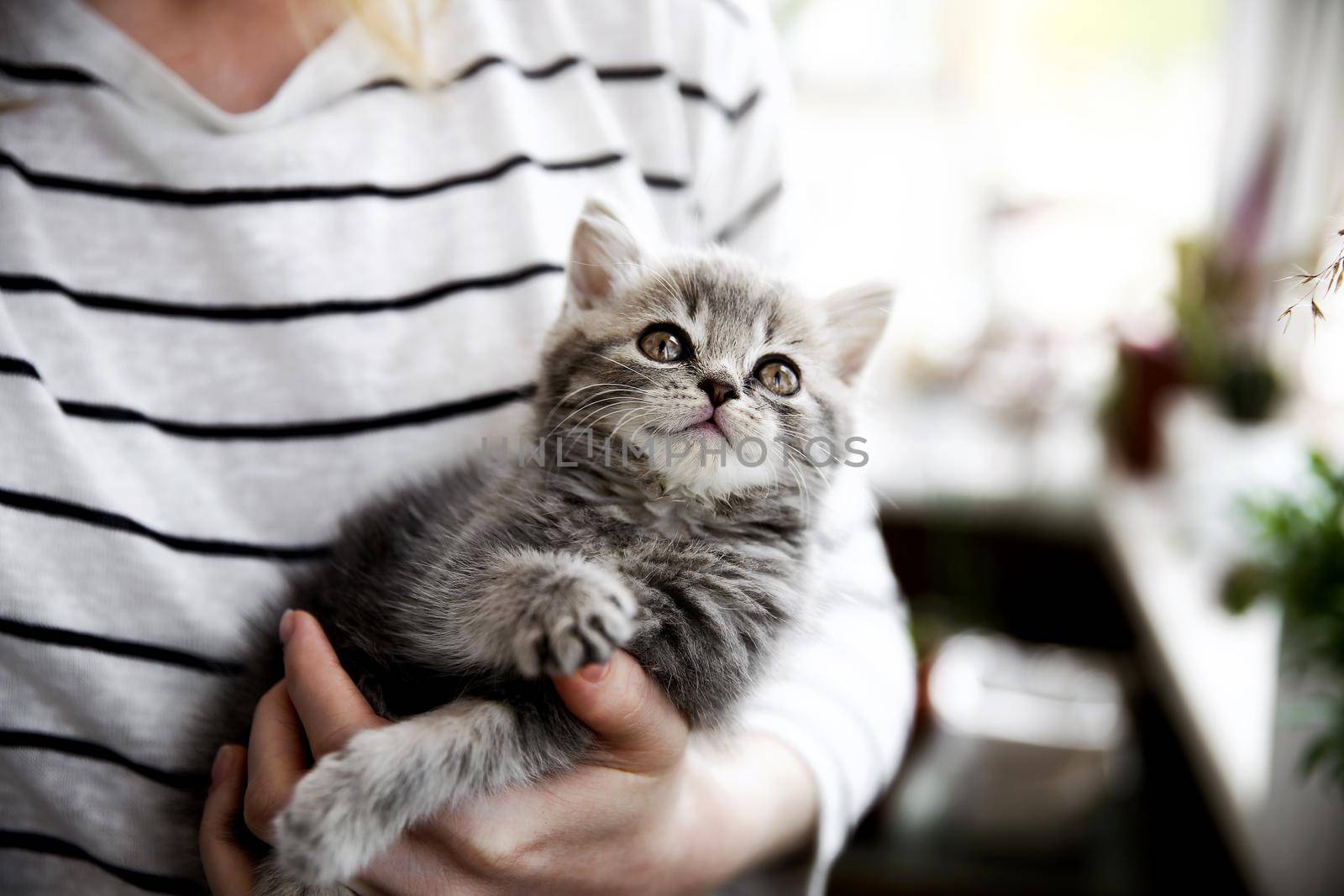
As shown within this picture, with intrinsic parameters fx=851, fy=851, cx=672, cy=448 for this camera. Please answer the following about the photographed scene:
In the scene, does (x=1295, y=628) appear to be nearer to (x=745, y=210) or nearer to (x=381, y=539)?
(x=745, y=210)

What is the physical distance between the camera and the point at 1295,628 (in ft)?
4.30

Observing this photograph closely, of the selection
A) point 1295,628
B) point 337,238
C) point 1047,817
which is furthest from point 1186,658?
point 337,238

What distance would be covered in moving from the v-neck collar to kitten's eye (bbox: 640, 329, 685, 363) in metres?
0.51

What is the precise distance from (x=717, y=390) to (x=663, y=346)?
10cm

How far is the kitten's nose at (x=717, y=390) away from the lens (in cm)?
89

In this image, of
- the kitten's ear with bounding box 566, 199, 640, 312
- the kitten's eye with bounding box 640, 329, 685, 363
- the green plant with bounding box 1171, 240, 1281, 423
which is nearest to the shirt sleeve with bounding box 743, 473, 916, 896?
the kitten's eye with bounding box 640, 329, 685, 363

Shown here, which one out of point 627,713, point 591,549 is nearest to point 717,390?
point 591,549

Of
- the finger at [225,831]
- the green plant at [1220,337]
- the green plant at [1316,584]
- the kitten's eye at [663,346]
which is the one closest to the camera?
the finger at [225,831]

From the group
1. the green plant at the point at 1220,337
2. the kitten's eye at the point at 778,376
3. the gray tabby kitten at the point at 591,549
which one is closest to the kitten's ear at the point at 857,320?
the gray tabby kitten at the point at 591,549

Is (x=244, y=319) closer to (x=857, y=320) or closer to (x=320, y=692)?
(x=320, y=692)

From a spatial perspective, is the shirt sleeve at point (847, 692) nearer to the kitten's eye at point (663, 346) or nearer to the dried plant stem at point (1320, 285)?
the kitten's eye at point (663, 346)

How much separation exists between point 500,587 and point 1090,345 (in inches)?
110

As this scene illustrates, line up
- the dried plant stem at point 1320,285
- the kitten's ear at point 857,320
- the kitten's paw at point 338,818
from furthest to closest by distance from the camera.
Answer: the kitten's ear at point 857,320, the kitten's paw at point 338,818, the dried plant stem at point 1320,285

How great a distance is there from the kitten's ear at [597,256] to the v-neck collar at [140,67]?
37 centimetres
